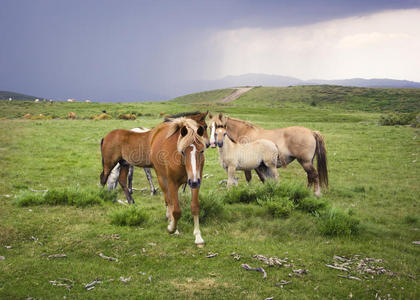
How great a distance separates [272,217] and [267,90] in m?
111

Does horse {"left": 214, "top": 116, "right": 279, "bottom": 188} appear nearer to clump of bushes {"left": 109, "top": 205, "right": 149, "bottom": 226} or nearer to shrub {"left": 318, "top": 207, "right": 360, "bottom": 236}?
shrub {"left": 318, "top": 207, "right": 360, "bottom": 236}

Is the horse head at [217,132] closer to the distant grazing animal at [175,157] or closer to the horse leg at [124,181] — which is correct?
the distant grazing animal at [175,157]

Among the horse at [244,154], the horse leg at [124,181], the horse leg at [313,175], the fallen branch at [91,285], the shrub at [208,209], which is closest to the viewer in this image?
the fallen branch at [91,285]

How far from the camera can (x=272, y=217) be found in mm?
7312

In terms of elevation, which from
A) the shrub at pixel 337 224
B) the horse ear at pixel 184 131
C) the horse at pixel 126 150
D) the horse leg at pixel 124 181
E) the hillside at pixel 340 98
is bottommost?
the shrub at pixel 337 224

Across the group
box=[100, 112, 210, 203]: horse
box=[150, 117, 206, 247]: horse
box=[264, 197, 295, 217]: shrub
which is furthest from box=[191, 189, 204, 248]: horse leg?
box=[100, 112, 210, 203]: horse

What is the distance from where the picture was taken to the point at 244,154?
9.57 meters

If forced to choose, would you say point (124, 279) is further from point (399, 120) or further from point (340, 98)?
point (340, 98)

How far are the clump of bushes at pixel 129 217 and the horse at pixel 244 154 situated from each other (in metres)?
3.37

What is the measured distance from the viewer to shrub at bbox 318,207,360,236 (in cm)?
649

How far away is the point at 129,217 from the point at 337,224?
4661 millimetres

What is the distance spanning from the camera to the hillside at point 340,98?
76500mm

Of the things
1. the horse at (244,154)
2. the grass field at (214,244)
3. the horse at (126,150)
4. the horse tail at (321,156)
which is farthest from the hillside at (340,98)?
the horse at (126,150)

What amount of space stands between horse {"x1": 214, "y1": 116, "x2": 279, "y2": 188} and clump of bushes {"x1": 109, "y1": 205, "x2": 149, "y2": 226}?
133 inches
